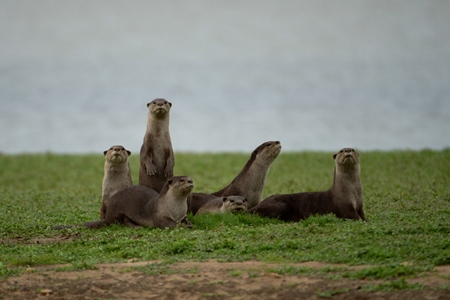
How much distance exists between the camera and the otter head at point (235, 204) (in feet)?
43.7

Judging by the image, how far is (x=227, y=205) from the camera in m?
13.4

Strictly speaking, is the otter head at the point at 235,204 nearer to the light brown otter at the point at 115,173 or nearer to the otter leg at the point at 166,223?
the otter leg at the point at 166,223

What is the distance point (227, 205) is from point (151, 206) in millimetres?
1299

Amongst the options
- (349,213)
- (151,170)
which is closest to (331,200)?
(349,213)

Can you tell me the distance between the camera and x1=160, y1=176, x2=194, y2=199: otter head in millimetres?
12422

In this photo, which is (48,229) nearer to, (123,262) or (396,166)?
(123,262)

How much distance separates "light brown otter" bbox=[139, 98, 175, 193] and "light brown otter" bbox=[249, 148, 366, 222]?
192 centimetres

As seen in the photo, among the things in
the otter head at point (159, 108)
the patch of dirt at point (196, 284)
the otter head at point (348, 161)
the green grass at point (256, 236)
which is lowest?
the patch of dirt at point (196, 284)

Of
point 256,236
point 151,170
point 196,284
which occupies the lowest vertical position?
point 196,284

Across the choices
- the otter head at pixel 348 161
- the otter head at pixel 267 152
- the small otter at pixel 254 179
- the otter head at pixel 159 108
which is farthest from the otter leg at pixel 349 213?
the otter head at pixel 159 108

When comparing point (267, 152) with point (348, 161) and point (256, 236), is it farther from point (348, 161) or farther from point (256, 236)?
point (256, 236)

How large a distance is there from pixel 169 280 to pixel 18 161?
2163cm

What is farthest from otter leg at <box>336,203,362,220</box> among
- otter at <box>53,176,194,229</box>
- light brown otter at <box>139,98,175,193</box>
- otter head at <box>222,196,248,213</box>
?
light brown otter at <box>139,98,175,193</box>

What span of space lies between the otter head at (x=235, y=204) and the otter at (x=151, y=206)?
0.92 m
